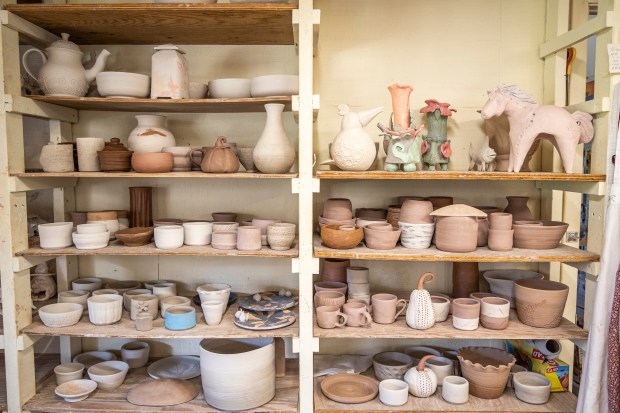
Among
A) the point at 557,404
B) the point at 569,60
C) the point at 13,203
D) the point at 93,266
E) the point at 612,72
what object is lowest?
the point at 557,404

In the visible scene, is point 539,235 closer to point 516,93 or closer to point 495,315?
point 495,315

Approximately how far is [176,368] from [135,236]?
812mm

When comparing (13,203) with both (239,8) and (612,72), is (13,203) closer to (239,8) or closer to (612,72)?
(239,8)

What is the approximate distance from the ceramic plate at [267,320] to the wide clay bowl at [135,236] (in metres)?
0.61

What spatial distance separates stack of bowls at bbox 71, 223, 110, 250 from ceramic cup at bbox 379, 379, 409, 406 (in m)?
1.54

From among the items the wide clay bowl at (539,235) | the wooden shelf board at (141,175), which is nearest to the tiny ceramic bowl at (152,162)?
the wooden shelf board at (141,175)

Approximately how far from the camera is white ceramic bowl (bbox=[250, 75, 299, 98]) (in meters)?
2.33

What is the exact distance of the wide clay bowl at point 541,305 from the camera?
7.48 feet

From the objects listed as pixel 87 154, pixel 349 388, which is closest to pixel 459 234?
pixel 349 388

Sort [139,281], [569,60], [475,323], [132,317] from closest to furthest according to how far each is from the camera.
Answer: [475,323] → [132,317] → [569,60] → [139,281]

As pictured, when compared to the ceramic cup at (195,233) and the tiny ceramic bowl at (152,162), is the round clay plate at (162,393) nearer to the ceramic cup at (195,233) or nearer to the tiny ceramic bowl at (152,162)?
the ceramic cup at (195,233)

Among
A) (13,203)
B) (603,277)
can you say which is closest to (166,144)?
(13,203)

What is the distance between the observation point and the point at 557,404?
2.31m

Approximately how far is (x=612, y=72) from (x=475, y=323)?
4.23ft
